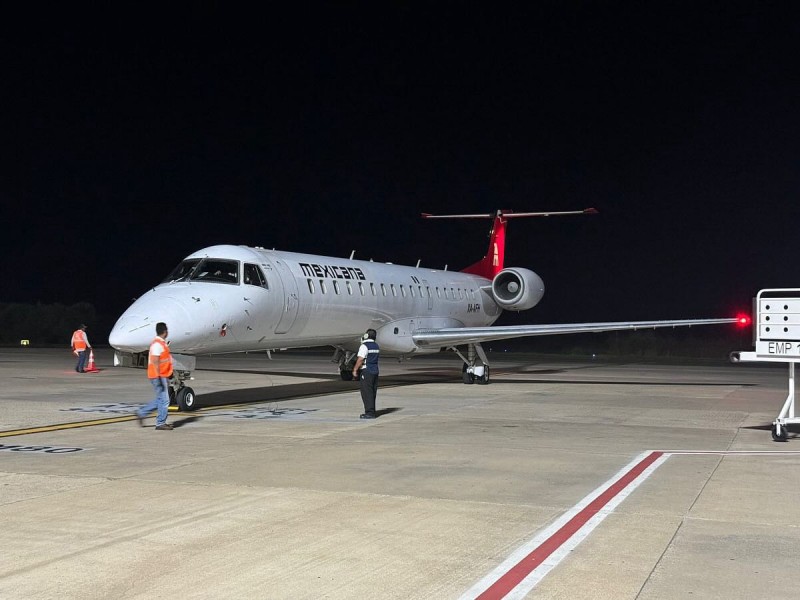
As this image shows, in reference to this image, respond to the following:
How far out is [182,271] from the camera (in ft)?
56.3

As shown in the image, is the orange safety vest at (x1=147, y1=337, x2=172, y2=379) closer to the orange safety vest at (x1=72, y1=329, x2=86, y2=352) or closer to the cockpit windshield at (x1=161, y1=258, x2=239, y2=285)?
the cockpit windshield at (x1=161, y1=258, x2=239, y2=285)

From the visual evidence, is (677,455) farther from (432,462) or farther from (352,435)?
(352,435)

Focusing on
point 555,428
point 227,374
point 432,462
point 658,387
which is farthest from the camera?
point 227,374

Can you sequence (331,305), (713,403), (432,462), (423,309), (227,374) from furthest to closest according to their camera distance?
(227,374) < (423,309) < (331,305) < (713,403) < (432,462)

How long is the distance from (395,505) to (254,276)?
35.3 ft

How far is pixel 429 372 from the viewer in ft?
104

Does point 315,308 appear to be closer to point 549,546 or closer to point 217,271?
point 217,271

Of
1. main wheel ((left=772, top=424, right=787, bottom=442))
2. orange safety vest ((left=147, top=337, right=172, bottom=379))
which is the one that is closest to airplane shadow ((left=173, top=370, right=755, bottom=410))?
orange safety vest ((left=147, top=337, right=172, bottom=379))

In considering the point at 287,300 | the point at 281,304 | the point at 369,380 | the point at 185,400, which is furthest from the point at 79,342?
the point at 369,380

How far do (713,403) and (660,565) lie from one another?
13.7m

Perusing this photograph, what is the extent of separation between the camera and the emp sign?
1201 centimetres

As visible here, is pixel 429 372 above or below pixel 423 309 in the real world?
below

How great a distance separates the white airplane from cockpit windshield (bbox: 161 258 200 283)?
0.03 metres

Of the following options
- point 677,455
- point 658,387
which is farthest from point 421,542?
point 658,387
